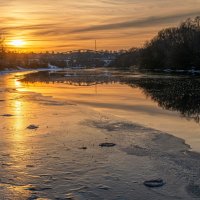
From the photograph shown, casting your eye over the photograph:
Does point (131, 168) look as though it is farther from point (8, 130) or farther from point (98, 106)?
point (98, 106)

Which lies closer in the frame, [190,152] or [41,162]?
[41,162]

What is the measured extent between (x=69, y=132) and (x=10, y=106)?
9246 mm

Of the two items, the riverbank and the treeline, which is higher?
the treeline

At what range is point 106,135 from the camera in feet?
40.9

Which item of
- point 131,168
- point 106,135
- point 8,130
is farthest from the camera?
point 8,130

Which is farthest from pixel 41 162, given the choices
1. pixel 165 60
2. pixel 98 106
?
pixel 165 60

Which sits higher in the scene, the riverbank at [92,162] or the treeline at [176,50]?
the treeline at [176,50]

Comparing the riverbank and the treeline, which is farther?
the treeline

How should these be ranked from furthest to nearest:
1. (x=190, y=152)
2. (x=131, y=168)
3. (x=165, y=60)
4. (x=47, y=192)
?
(x=165, y=60), (x=190, y=152), (x=131, y=168), (x=47, y=192)

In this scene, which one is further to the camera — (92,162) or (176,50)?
(176,50)

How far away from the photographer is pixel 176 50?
101688mm

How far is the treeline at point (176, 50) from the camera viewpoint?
315ft

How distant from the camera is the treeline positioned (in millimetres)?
95875

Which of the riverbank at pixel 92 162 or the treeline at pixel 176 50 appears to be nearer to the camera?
the riverbank at pixel 92 162
